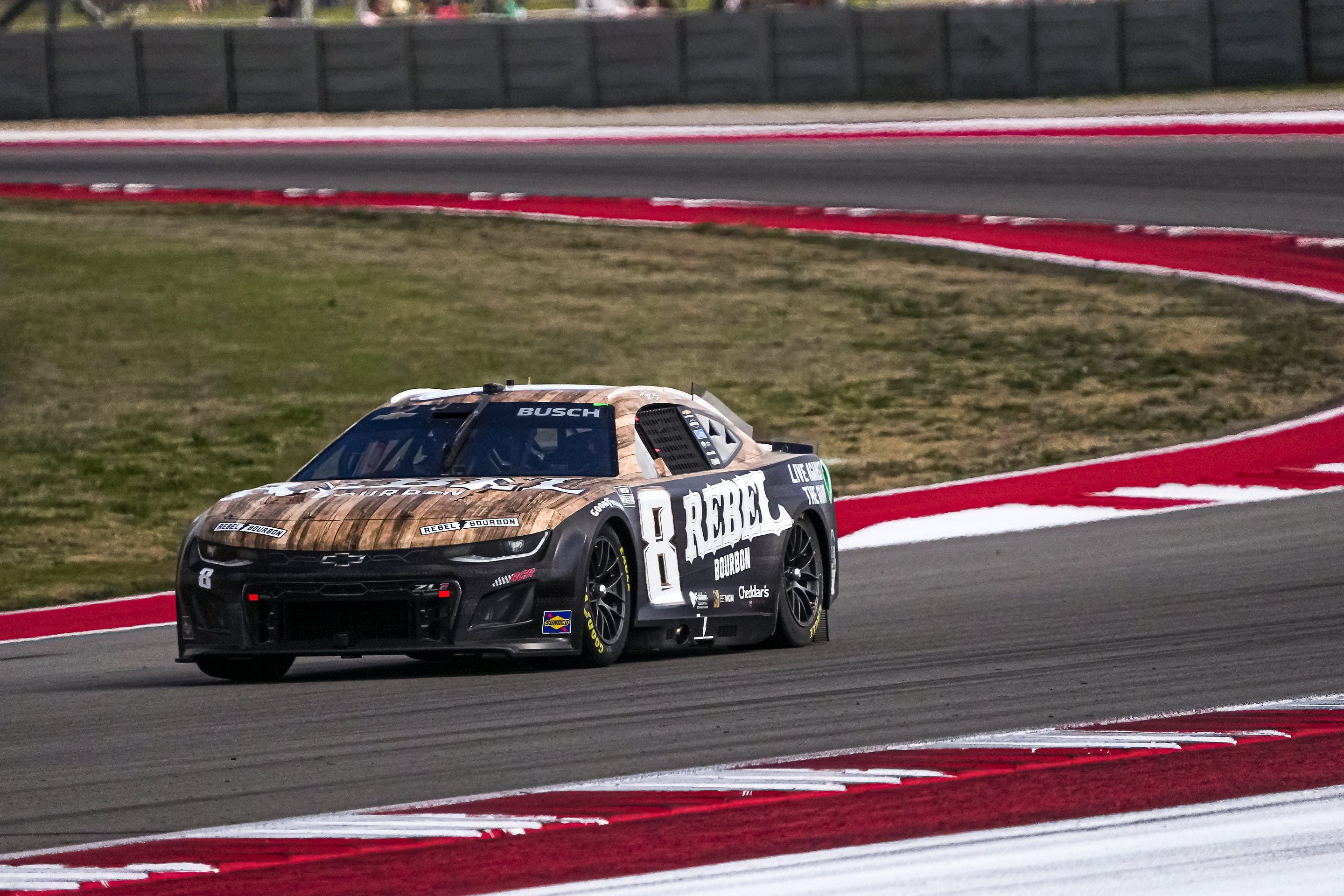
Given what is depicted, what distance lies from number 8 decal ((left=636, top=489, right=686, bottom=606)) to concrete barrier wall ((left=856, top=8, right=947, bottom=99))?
871 inches

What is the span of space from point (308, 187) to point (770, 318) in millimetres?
8903

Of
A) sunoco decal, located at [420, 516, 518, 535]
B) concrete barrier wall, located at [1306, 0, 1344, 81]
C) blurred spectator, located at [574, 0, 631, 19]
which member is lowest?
sunoco decal, located at [420, 516, 518, 535]

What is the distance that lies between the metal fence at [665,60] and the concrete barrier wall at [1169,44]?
2 centimetres

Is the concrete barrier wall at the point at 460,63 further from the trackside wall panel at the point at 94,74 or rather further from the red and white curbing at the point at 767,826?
the red and white curbing at the point at 767,826

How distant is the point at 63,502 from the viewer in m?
14.8

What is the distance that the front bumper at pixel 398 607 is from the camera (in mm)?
7703

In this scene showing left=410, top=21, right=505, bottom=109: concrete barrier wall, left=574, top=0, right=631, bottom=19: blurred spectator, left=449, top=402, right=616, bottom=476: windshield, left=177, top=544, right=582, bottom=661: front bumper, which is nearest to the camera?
left=177, top=544, right=582, bottom=661: front bumper

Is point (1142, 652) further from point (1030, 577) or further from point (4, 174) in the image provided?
point (4, 174)

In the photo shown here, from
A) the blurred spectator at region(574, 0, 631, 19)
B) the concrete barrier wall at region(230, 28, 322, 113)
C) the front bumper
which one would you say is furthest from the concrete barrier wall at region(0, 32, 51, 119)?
the front bumper

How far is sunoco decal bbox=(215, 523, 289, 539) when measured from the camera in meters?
7.87

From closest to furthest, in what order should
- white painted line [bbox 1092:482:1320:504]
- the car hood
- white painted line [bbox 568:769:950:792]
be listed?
white painted line [bbox 568:769:950:792]
the car hood
white painted line [bbox 1092:482:1320:504]

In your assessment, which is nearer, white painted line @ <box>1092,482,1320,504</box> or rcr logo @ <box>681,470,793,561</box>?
rcr logo @ <box>681,470,793,561</box>

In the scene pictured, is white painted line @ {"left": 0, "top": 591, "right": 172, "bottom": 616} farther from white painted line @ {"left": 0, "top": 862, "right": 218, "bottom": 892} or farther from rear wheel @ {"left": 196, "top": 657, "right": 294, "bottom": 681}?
white painted line @ {"left": 0, "top": 862, "right": 218, "bottom": 892}

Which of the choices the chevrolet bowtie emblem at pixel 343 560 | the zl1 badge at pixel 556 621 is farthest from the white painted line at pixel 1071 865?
the chevrolet bowtie emblem at pixel 343 560
